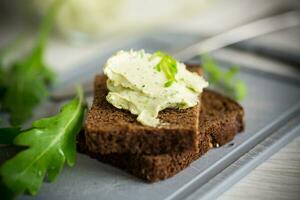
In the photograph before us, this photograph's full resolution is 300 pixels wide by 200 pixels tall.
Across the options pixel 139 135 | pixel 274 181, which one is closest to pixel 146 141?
pixel 139 135

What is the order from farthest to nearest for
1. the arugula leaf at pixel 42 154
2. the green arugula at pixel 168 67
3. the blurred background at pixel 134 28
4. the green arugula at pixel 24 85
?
the blurred background at pixel 134 28, the green arugula at pixel 24 85, the green arugula at pixel 168 67, the arugula leaf at pixel 42 154

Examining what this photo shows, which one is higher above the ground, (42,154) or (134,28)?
(134,28)

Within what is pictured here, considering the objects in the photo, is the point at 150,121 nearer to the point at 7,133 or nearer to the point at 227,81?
the point at 7,133

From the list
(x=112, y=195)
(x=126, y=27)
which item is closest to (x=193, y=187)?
(x=112, y=195)

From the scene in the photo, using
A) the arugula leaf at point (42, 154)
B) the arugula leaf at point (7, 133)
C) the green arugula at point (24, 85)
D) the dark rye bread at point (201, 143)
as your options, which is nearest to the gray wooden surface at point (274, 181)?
the dark rye bread at point (201, 143)

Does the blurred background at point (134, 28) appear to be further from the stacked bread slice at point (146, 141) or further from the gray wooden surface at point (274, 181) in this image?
the stacked bread slice at point (146, 141)

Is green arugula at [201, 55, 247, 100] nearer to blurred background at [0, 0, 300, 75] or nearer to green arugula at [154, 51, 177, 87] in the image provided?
blurred background at [0, 0, 300, 75]

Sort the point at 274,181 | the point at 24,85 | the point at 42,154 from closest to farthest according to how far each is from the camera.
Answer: the point at 42,154 → the point at 274,181 → the point at 24,85
